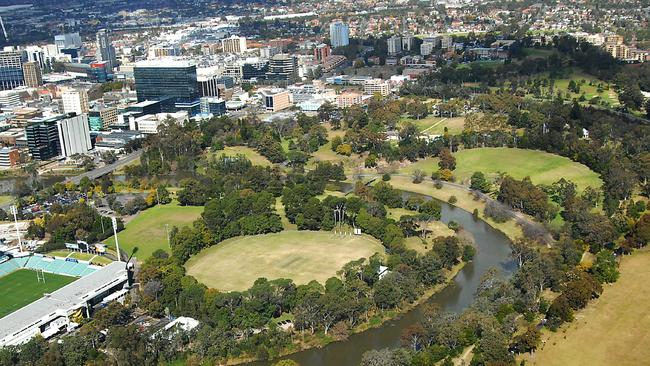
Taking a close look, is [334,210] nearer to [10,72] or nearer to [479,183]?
[479,183]

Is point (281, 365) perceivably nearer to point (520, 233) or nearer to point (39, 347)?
point (39, 347)

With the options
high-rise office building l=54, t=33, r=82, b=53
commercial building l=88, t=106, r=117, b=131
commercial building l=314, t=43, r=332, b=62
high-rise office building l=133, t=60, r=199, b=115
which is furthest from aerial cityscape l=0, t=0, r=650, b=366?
high-rise office building l=54, t=33, r=82, b=53

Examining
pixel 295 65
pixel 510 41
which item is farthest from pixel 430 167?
A: pixel 510 41

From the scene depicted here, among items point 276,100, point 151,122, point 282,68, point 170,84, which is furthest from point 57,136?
point 282,68

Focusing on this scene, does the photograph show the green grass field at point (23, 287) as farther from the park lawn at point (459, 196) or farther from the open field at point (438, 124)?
the open field at point (438, 124)

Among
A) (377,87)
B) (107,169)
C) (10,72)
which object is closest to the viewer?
(107,169)

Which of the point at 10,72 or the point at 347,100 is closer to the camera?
the point at 347,100

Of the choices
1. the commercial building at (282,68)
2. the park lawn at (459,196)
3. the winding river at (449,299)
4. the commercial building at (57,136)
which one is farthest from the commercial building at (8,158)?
the winding river at (449,299)
